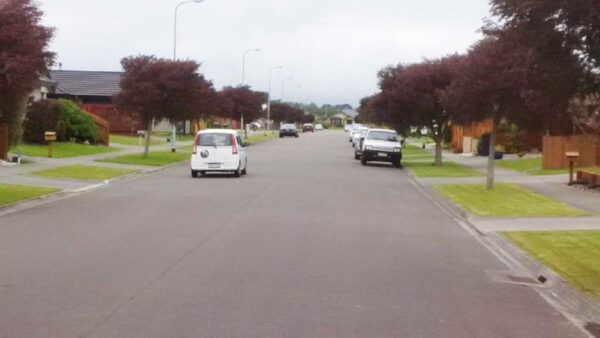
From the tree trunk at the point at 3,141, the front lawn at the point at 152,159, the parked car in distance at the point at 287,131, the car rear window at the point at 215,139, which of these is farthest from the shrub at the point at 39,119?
the parked car in distance at the point at 287,131

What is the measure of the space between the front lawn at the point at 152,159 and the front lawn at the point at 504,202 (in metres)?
15.1

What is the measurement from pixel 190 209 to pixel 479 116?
1150cm

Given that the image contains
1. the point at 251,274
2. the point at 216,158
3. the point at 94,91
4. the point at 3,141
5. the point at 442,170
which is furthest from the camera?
the point at 94,91

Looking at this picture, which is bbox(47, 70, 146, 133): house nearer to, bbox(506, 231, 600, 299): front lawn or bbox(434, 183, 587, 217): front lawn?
bbox(434, 183, 587, 217): front lawn

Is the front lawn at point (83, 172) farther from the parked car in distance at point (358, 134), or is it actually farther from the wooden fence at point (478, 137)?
the parked car in distance at point (358, 134)

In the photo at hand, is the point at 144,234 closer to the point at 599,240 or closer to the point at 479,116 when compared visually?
the point at 599,240

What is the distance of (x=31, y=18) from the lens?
66.9ft

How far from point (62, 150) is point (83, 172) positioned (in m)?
10.1

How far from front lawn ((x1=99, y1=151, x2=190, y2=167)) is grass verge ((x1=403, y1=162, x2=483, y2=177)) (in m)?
11.0

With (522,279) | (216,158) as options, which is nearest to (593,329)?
(522,279)

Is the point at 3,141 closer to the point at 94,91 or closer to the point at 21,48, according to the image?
the point at 21,48

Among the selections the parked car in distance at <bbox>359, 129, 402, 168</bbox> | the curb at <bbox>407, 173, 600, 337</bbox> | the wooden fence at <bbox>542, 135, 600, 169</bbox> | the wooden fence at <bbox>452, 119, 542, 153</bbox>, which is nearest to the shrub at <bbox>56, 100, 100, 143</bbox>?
the parked car in distance at <bbox>359, 129, 402, 168</bbox>

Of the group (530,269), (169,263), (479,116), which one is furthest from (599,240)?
(479,116)

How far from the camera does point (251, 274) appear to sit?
11336mm
